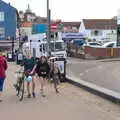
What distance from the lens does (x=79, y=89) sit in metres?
23.0

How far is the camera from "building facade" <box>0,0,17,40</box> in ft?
356

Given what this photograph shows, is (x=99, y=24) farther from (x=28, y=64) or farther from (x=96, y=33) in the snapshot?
(x=28, y=64)

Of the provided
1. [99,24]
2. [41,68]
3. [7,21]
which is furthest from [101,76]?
[99,24]

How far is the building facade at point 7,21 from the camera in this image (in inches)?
4269

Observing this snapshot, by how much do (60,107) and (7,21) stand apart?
96.7 metres

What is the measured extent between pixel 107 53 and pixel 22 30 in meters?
52.9

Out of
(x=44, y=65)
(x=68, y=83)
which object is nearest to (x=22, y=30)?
(x=68, y=83)

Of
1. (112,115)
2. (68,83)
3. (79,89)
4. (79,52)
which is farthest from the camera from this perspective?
(79,52)

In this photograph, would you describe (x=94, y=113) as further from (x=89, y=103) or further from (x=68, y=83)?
(x=68, y=83)

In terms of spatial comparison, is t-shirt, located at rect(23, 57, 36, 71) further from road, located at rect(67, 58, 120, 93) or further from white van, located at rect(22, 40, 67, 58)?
white van, located at rect(22, 40, 67, 58)

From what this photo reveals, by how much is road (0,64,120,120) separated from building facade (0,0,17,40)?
87.0 metres

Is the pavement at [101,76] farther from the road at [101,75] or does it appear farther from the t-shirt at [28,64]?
the t-shirt at [28,64]

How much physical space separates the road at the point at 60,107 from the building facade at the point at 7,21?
87.0m

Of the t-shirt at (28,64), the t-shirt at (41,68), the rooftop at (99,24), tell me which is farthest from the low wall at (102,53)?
the rooftop at (99,24)
